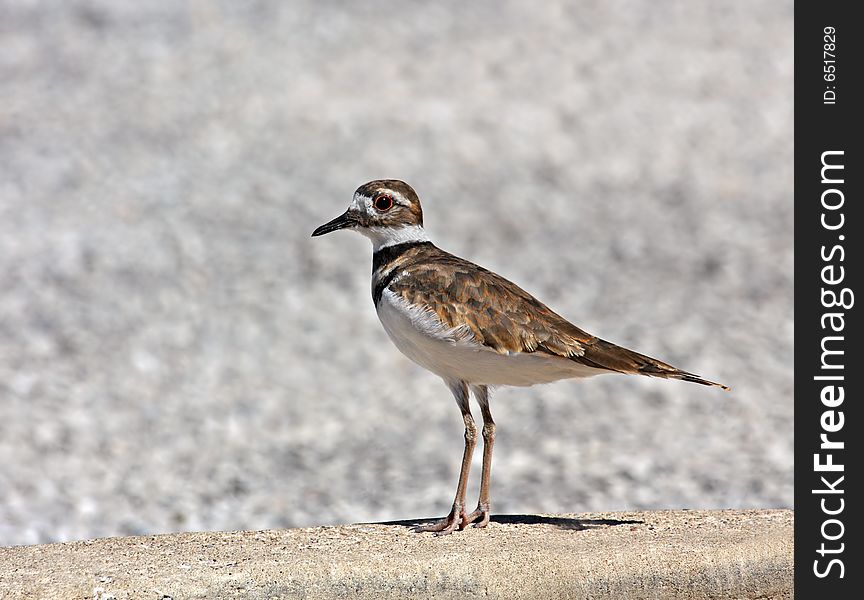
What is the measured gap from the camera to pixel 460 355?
24.3ft

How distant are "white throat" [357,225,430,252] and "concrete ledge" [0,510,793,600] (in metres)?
2.06

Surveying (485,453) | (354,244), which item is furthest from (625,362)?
(354,244)

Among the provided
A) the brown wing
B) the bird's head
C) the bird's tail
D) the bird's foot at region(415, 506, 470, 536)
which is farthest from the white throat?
the bird's foot at region(415, 506, 470, 536)

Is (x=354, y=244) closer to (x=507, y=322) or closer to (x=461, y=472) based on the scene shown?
(x=461, y=472)

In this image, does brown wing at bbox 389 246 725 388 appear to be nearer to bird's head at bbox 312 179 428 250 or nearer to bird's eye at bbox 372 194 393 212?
bird's head at bbox 312 179 428 250

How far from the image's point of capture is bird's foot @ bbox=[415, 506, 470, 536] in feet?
25.7

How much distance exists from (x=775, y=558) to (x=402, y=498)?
26.9 feet

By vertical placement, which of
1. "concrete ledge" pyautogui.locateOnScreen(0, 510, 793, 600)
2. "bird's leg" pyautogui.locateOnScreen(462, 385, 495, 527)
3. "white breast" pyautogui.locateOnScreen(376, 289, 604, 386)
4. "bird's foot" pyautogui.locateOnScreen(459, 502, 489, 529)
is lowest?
"concrete ledge" pyautogui.locateOnScreen(0, 510, 793, 600)

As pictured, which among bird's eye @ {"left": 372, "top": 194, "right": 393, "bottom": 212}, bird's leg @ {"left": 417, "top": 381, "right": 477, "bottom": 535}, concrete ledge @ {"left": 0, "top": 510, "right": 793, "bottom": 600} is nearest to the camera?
concrete ledge @ {"left": 0, "top": 510, "right": 793, "bottom": 600}

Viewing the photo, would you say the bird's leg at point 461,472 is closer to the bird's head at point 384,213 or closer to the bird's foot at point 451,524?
the bird's foot at point 451,524

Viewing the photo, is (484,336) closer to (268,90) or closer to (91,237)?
(91,237)

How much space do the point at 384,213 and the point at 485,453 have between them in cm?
185

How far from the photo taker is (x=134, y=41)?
82.1 feet
